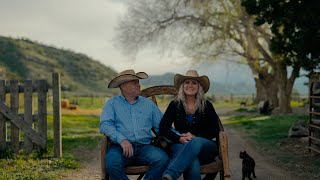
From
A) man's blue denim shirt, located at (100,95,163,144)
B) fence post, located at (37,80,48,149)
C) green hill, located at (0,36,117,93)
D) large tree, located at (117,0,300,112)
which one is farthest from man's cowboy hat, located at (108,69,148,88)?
green hill, located at (0,36,117,93)

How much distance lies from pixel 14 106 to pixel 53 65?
295 feet

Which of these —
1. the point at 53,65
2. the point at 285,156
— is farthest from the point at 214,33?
the point at 53,65

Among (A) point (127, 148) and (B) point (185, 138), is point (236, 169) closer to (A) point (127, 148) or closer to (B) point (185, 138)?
(B) point (185, 138)

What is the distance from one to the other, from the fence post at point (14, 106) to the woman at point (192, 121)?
491 centimetres

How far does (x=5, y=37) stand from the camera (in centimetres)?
10131

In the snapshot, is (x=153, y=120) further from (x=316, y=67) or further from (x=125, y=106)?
(x=316, y=67)

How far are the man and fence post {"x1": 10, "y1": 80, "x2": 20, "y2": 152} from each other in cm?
462

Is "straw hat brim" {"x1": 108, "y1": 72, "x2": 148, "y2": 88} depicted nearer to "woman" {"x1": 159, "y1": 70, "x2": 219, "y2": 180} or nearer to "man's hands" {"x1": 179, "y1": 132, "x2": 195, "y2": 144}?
"woman" {"x1": 159, "y1": 70, "x2": 219, "y2": 180}

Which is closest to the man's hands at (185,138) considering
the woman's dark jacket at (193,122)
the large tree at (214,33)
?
the woman's dark jacket at (193,122)

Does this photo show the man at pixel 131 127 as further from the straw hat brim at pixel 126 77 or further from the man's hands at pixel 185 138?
the man's hands at pixel 185 138

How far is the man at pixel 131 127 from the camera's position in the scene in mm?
5250

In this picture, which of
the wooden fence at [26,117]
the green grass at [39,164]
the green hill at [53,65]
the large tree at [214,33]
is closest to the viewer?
the green grass at [39,164]

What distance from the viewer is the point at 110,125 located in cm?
548

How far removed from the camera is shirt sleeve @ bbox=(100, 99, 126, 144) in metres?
5.34
